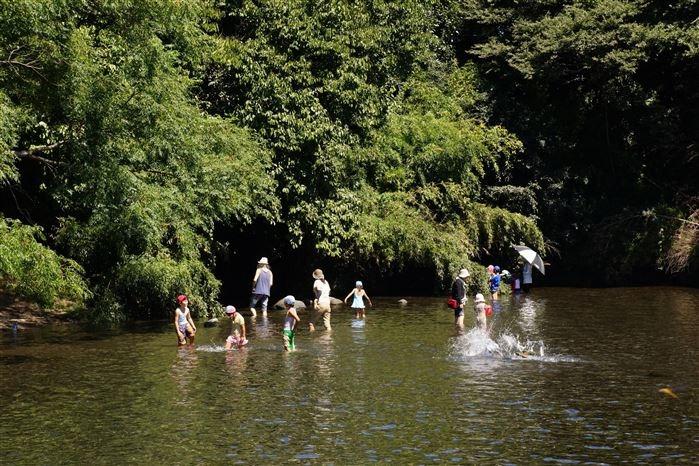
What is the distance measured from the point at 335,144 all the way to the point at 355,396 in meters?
18.7

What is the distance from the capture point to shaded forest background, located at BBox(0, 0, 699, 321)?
23797 millimetres

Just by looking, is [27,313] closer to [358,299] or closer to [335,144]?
[358,299]

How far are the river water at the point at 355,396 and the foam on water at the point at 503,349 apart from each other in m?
0.05

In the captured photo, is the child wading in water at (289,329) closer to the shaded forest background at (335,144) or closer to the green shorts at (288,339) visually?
the green shorts at (288,339)

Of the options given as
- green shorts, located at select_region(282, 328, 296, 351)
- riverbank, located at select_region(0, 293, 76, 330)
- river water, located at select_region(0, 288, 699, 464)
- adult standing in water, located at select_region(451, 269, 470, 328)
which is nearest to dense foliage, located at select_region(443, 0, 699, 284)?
adult standing in water, located at select_region(451, 269, 470, 328)

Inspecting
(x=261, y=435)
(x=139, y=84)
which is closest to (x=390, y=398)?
(x=261, y=435)

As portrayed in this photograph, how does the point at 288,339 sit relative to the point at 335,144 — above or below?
below

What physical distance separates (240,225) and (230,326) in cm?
831

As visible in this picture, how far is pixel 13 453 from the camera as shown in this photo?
43.1 ft

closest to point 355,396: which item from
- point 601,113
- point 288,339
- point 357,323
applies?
point 288,339

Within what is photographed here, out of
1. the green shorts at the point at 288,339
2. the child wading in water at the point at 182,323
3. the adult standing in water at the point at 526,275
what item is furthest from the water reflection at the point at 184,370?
the adult standing in water at the point at 526,275

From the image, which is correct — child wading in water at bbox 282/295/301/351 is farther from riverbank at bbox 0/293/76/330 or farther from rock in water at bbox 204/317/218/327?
riverbank at bbox 0/293/76/330

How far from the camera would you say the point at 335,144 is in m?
34.7

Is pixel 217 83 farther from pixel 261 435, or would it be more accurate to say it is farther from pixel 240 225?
pixel 261 435
